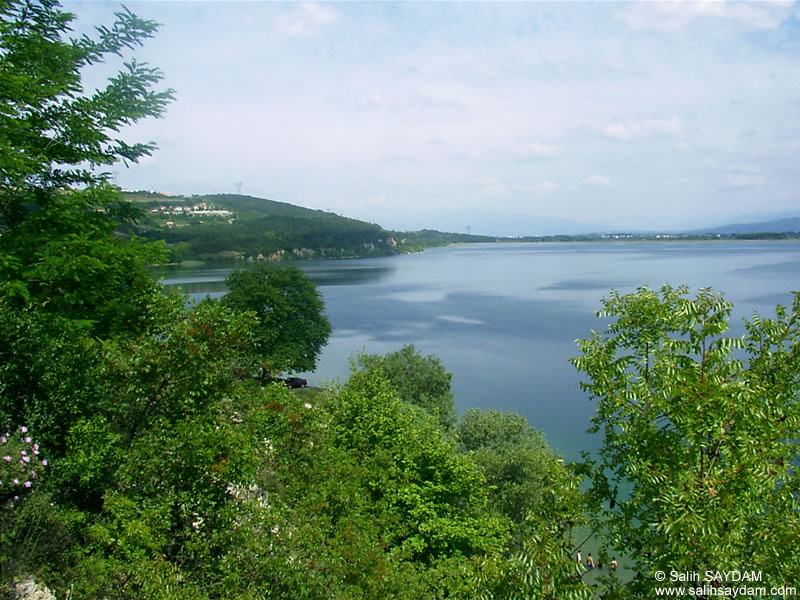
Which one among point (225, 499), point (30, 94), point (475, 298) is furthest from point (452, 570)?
point (475, 298)

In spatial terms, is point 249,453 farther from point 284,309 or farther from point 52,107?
point 284,309

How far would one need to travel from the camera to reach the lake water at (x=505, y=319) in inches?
1300

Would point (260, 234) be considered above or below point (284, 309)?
above

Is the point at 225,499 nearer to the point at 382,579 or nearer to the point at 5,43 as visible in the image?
the point at 382,579

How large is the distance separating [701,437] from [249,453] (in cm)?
565

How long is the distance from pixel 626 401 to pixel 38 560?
23.4 ft

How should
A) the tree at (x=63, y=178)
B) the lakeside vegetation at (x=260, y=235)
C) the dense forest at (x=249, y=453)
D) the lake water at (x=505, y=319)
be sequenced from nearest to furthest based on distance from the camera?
the dense forest at (x=249, y=453) → the tree at (x=63, y=178) → the lake water at (x=505, y=319) → the lakeside vegetation at (x=260, y=235)

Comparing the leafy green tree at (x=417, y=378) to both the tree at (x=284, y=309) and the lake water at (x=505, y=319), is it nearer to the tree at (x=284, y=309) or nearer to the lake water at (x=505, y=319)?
the lake water at (x=505, y=319)

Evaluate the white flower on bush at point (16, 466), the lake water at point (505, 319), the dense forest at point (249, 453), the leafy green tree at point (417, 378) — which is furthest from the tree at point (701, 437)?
the leafy green tree at point (417, 378)

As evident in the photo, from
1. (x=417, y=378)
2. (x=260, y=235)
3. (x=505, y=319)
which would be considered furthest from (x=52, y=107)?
(x=260, y=235)

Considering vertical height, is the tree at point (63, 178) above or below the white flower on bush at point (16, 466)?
above

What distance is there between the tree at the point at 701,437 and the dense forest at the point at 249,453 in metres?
0.03

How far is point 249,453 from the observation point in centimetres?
771

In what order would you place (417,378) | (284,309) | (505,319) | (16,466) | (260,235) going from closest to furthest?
(16,466) < (417,378) < (284,309) < (505,319) < (260,235)
